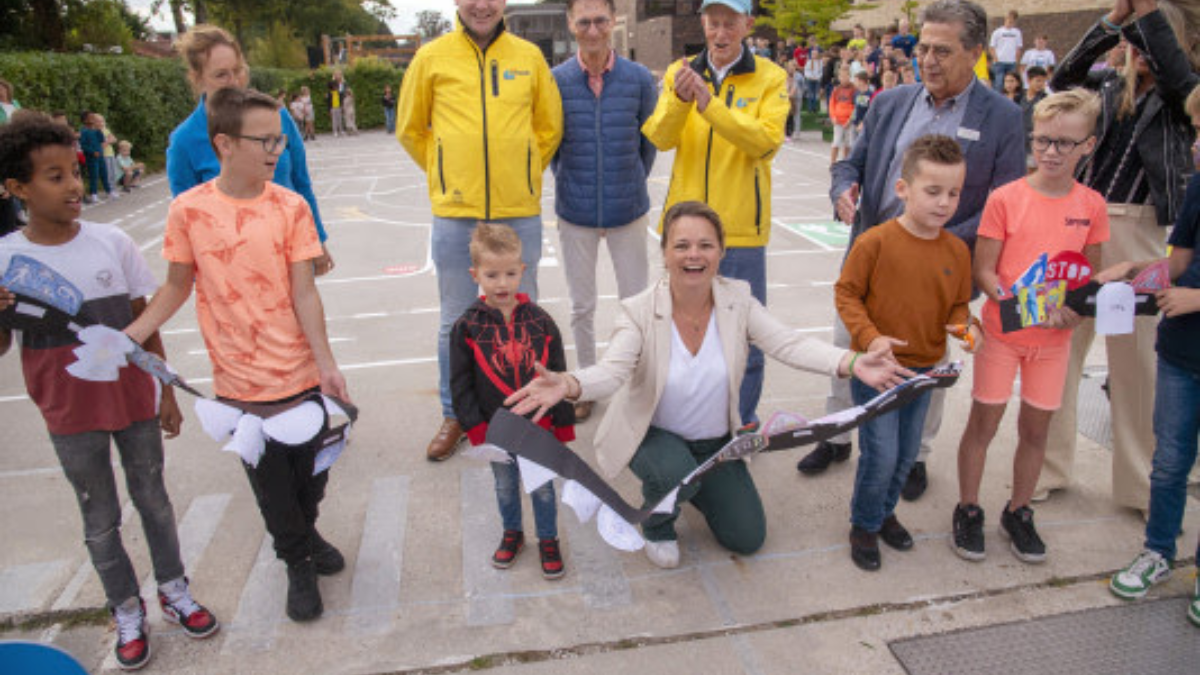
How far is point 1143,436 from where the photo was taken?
11.8 ft

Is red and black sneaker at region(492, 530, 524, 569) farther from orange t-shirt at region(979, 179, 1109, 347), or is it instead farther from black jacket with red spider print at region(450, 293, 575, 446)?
orange t-shirt at region(979, 179, 1109, 347)

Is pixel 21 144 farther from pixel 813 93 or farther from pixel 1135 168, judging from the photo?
pixel 813 93

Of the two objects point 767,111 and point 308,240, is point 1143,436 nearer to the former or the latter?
point 767,111

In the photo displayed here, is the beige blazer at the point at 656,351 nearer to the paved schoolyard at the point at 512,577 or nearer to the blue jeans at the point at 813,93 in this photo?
the paved schoolyard at the point at 512,577

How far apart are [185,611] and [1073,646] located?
10.8 ft

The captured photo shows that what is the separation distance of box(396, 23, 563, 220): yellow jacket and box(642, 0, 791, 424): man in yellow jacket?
68 centimetres

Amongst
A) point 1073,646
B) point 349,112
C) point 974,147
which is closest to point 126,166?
point 349,112

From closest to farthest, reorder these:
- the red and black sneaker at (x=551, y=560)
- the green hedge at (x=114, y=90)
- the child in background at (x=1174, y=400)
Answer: the child in background at (x=1174, y=400), the red and black sneaker at (x=551, y=560), the green hedge at (x=114, y=90)

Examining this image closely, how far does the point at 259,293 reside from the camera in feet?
9.14

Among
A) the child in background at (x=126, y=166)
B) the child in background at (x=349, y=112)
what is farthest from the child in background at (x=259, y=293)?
the child in background at (x=349, y=112)

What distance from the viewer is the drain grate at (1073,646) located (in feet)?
8.87

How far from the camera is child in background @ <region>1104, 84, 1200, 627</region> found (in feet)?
9.23

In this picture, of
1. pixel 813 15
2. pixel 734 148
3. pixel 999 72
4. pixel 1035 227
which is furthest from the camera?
pixel 813 15

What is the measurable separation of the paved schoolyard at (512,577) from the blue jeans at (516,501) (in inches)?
7.2
